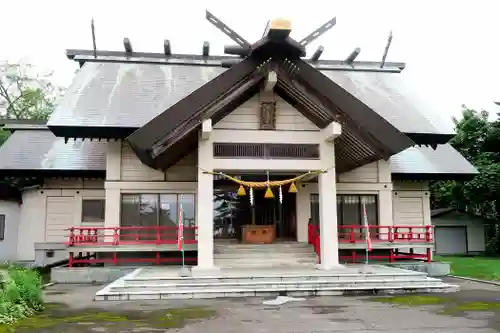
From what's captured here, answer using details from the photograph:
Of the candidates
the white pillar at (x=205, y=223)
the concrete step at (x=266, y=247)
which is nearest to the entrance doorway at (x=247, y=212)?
the concrete step at (x=266, y=247)

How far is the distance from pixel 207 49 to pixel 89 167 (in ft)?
27.2

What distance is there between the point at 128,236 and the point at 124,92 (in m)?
5.54

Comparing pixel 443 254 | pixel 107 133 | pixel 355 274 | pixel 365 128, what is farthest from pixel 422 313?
pixel 443 254

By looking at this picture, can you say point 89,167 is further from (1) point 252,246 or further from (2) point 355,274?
(2) point 355,274

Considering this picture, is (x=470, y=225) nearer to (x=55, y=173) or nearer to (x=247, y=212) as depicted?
(x=247, y=212)

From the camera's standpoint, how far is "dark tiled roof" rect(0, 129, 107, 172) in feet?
59.5

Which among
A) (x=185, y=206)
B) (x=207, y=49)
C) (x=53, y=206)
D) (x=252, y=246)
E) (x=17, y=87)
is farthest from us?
(x=17, y=87)

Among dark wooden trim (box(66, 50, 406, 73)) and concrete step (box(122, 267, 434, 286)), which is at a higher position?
dark wooden trim (box(66, 50, 406, 73))

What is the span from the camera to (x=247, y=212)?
1920cm

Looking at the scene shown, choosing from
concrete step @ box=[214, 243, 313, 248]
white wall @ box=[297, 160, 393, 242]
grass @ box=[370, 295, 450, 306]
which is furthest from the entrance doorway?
grass @ box=[370, 295, 450, 306]

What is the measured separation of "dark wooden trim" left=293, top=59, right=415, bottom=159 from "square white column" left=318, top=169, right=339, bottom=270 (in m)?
1.70

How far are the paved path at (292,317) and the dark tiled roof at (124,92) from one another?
23.0ft

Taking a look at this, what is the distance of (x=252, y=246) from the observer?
1555cm

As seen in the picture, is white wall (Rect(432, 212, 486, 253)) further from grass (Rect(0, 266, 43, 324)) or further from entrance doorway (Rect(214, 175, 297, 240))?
grass (Rect(0, 266, 43, 324))
